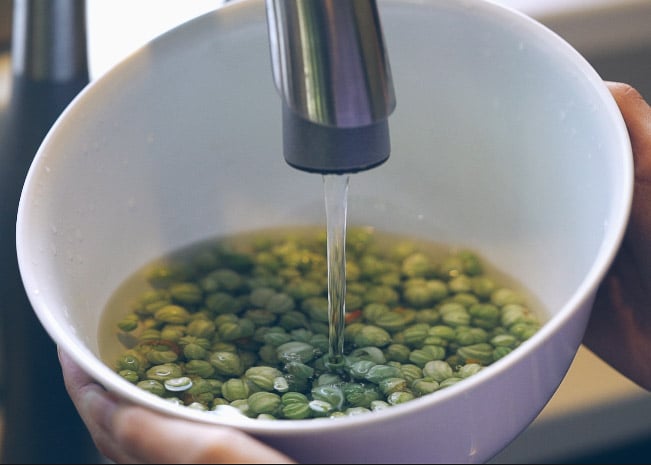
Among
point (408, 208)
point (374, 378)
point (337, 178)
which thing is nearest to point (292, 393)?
point (374, 378)

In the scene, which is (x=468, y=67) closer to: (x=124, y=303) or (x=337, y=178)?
(x=337, y=178)

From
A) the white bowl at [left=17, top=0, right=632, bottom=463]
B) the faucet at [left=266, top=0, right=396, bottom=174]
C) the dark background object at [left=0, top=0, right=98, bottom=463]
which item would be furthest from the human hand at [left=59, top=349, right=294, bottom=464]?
the dark background object at [left=0, top=0, right=98, bottom=463]

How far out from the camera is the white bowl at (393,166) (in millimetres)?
667

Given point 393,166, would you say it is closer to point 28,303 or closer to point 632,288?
point 632,288

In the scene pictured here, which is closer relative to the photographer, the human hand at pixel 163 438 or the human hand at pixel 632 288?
the human hand at pixel 163 438

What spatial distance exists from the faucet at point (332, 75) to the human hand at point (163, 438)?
19 cm

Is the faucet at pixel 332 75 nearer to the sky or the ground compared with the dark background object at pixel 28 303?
nearer to the sky

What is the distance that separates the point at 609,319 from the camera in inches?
35.0

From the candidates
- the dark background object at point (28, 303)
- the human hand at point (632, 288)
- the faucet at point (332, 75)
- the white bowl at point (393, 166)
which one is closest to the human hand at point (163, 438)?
the white bowl at point (393, 166)

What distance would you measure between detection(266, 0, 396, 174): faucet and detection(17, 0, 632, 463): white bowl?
6.6 inches

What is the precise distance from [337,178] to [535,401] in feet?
0.87

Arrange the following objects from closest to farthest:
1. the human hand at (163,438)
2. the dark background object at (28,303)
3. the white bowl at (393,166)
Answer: the human hand at (163,438)
the white bowl at (393,166)
the dark background object at (28,303)

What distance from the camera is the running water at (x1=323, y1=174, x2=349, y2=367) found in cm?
73

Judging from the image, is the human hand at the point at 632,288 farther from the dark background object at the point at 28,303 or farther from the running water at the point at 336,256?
the dark background object at the point at 28,303
